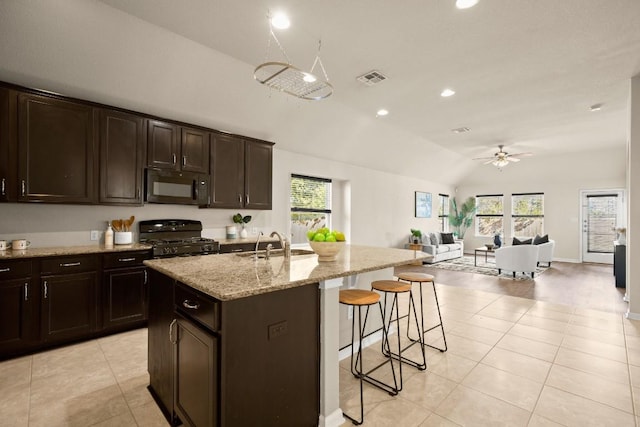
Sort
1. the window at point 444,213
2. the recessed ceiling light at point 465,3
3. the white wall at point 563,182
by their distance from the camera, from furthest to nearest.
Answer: the window at point 444,213 → the white wall at point 563,182 → the recessed ceiling light at point 465,3

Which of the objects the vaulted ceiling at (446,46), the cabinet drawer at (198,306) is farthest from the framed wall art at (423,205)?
the cabinet drawer at (198,306)

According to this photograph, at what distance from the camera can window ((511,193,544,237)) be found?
9.55m

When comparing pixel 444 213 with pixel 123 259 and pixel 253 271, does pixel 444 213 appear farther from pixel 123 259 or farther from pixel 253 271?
pixel 253 271

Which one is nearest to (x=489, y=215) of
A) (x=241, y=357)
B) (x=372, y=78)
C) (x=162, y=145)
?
(x=372, y=78)

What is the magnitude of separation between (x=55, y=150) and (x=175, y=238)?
1611mm

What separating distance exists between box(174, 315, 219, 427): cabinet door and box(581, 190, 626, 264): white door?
1089 centimetres

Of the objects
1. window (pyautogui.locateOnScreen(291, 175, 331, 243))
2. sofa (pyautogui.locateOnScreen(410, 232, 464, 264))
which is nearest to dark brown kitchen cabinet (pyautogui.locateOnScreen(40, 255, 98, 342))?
window (pyautogui.locateOnScreen(291, 175, 331, 243))

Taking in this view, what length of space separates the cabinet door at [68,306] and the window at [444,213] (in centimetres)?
997

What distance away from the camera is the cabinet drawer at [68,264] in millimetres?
2883

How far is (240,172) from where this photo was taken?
4652 millimetres

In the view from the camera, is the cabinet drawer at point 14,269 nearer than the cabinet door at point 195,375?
No

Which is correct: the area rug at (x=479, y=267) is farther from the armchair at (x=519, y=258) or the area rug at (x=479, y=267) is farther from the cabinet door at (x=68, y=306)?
the cabinet door at (x=68, y=306)

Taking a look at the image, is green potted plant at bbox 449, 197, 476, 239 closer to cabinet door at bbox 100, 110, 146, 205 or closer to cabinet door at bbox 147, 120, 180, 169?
cabinet door at bbox 147, 120, 180, 169

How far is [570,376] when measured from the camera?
8.25 ft
